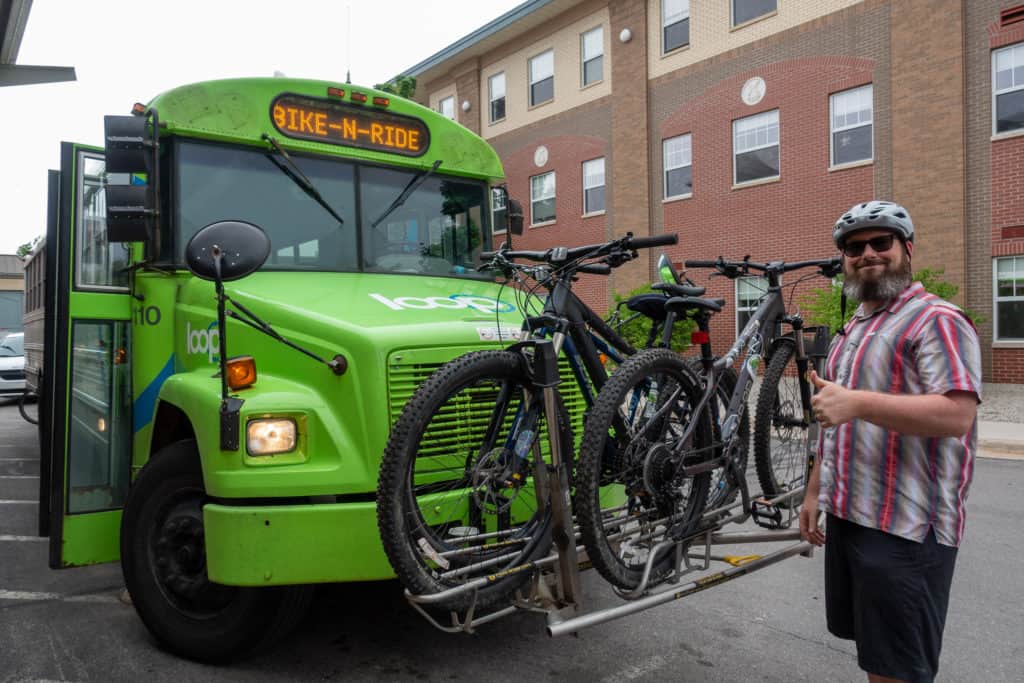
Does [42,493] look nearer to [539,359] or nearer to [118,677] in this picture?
[118,677]

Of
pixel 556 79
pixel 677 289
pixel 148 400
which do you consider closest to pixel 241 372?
pixel 148 400

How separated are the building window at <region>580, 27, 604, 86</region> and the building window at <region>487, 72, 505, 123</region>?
11.7 feet

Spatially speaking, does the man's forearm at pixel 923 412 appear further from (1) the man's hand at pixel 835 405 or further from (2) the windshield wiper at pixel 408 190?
(2) the windshield wiper at pixel 408 190

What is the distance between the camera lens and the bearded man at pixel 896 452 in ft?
7.43

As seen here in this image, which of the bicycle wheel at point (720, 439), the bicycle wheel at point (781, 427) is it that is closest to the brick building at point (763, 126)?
the bicycle wheel at point (781, 427)

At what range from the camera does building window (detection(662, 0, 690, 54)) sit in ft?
64.6

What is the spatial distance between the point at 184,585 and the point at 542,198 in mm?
21079

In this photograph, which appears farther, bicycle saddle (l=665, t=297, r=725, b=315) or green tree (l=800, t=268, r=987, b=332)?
green tree (l=800, t=268, r=987, b=332)

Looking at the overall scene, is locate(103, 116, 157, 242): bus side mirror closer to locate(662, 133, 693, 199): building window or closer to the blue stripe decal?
the blue stripe decal

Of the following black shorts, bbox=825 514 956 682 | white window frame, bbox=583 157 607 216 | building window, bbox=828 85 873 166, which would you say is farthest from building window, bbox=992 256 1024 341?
black shorts, bbox=825 514 956 682

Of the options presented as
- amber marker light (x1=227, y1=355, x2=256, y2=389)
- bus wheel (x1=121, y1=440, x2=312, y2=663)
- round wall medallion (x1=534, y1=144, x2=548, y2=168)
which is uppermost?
round wall medallion (x1=534, y1=144, x2=548, y2=168)

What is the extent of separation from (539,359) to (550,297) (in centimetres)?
44

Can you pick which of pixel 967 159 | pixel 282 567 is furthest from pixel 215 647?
pixel 967 159

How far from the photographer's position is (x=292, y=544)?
3.18 meters
